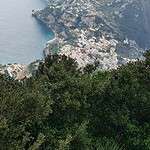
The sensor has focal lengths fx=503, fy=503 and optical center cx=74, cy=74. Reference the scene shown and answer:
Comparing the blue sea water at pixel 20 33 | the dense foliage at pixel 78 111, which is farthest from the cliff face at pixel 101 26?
the dense foliage at pixel 78 111

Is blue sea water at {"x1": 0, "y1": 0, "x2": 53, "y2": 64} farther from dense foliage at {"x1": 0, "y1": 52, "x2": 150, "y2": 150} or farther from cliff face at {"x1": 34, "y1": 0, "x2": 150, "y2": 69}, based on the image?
dense foliage at {"x1": 0, "y1": 52, "x2": 150, "y2": 150}

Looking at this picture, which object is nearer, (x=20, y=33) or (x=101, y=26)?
(x=20, y=33)

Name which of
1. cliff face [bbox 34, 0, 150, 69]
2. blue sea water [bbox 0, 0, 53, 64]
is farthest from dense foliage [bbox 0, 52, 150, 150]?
cliff face [bbox 34, 0, 150, 69]

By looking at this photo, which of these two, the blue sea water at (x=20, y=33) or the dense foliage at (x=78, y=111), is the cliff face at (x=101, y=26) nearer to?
the blue sea water at (x=20, y=33)

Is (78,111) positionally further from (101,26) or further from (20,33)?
(101,26)

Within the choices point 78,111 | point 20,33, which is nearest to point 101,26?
point 20,33

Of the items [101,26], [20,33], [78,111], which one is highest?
[20,33]
